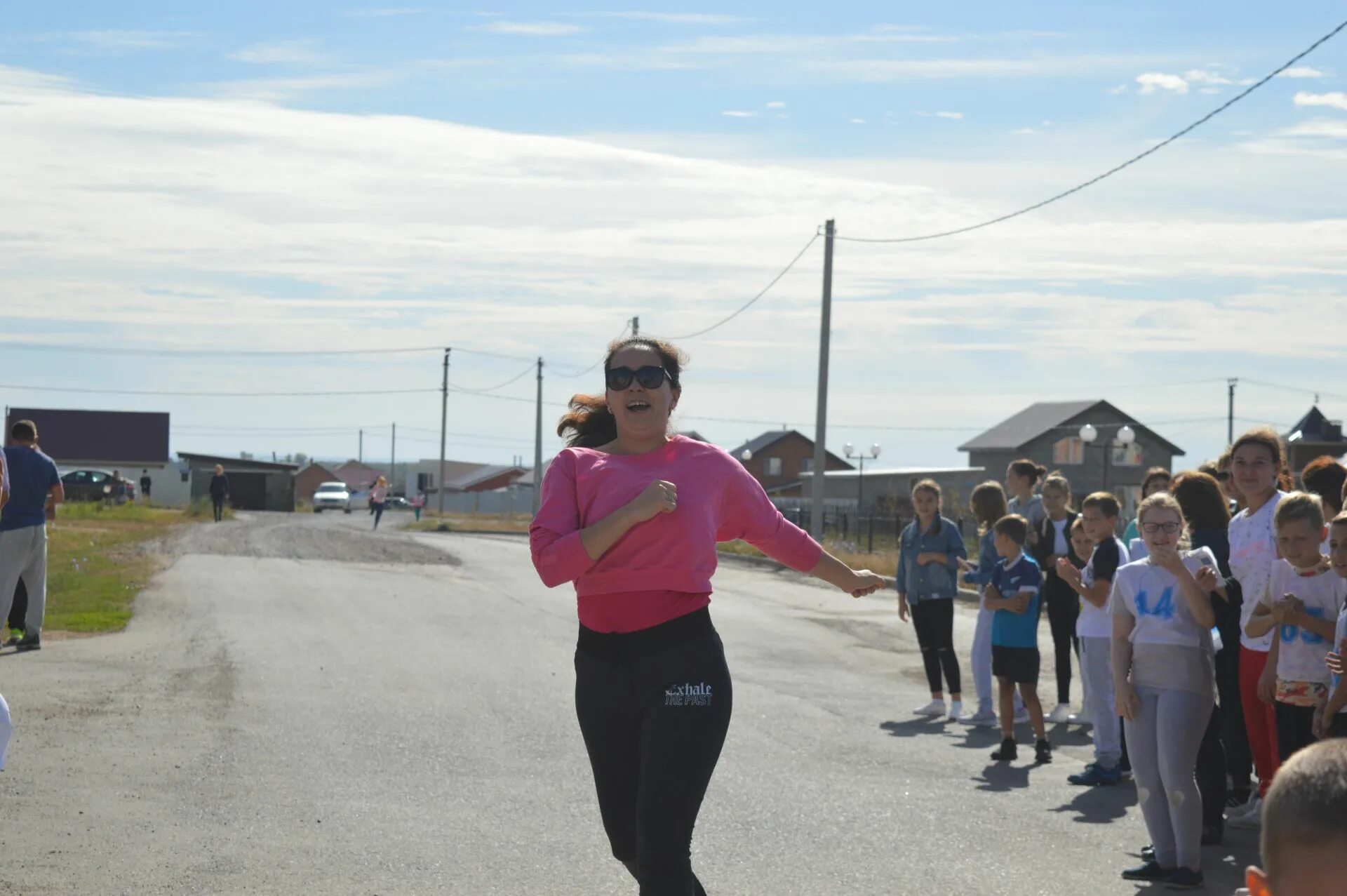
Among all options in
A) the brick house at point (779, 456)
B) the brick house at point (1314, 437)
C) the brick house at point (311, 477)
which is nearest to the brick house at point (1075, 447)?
the brick house at point (1314, 437)

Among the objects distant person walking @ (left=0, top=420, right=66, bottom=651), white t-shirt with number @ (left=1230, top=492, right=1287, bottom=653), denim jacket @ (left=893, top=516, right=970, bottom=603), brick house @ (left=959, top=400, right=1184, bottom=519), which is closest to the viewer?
white t-shirt with number @ (left=1230, top=492, right=1287, bottom=653)

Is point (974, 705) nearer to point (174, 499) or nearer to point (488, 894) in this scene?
point (488, 894)

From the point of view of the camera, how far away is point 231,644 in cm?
1438

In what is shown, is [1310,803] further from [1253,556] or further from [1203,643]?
[1253,556]

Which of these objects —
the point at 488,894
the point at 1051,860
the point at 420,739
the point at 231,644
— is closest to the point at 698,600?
the point at 488,894

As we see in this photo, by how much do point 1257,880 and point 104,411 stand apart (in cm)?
10666

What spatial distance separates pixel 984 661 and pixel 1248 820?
139 inches

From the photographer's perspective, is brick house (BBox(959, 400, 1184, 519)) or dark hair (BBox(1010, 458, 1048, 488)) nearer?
dark hair (BBox(1010, 458, 1048, 488))

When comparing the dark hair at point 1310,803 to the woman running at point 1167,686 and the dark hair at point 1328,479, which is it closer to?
the woman running at point 1167,686

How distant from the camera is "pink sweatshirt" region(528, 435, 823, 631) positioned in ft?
14.7

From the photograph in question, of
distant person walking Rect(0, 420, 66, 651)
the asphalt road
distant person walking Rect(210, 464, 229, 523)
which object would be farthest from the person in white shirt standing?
distant person walking Rect(210, 464, 229, 523)

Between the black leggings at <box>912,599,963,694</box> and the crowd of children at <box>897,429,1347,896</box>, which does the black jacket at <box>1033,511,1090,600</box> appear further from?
the crowd of children at <box>897,429,1347,896</box>

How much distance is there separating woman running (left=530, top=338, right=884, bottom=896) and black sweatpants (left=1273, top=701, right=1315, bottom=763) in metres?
3.47

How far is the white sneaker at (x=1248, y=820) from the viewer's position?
778cm
